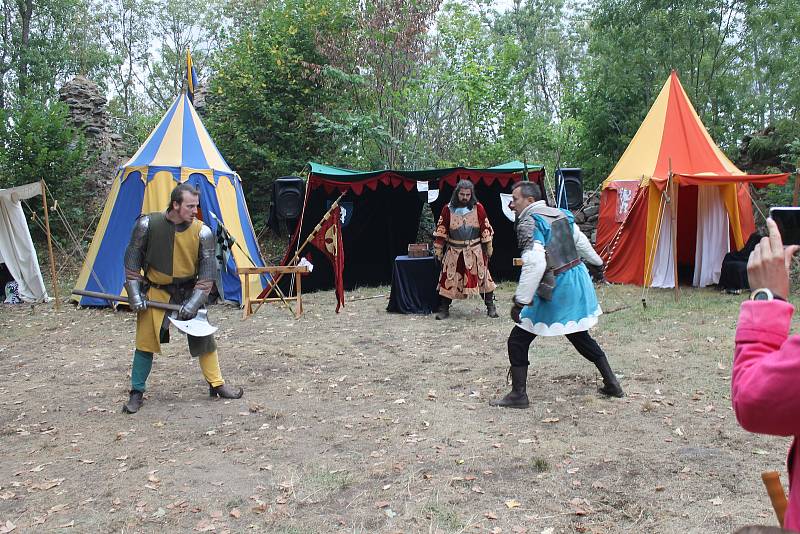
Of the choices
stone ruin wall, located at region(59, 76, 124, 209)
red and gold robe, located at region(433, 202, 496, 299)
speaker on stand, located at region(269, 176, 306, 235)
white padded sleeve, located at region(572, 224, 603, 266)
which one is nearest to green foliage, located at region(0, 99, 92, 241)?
stone ruin wall, located at region(59, 76, 124, 209)

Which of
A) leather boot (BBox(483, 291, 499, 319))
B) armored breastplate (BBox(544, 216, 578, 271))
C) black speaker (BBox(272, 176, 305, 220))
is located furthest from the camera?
black speaker (BBox(272, 176, 305, 220))

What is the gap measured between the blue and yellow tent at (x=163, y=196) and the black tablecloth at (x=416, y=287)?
2.28m

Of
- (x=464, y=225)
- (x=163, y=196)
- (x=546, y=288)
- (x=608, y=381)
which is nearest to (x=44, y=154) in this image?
(x=163, y=196)

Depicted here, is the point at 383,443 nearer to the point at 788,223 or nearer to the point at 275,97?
the point at 788,223

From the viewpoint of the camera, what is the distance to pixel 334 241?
362 inches

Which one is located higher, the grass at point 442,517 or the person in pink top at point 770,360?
the person in pink top at point 770,360

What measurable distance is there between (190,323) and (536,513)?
2.66 metres

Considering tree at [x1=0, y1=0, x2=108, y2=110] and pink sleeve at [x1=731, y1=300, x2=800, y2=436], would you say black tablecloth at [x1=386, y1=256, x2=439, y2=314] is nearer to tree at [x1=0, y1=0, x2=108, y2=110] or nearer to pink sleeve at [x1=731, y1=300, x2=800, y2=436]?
pink sleeve at [x1=731, y1=300, x2=800, y2=436]

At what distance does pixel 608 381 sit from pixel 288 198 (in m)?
7.18

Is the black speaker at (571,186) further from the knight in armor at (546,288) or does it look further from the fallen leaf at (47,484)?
the fallen leaf at (47,484)

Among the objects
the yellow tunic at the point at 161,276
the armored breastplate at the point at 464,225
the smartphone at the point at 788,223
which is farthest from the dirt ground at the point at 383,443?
the smartphone at the point at 788,223

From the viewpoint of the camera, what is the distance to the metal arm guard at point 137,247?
4.63 metres

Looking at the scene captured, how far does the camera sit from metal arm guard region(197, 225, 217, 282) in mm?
4707

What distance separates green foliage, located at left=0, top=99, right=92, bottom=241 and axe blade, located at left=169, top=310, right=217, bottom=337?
37.0ft
